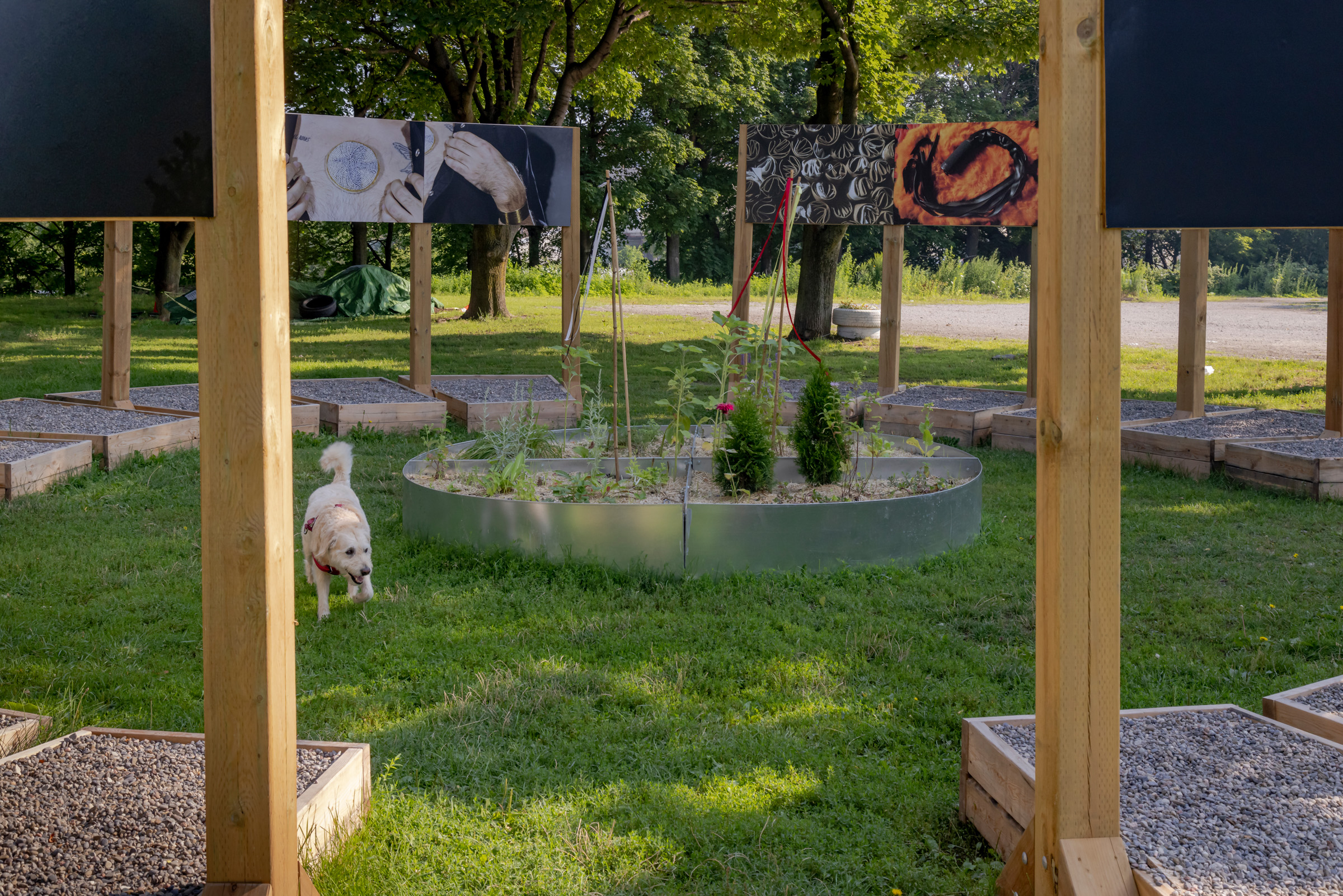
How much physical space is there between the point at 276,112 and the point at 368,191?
730 centimetres

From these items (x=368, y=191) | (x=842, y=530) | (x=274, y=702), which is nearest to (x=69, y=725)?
(x=274, y=702)

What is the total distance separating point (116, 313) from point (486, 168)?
332cm

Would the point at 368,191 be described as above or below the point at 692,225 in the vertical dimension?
below

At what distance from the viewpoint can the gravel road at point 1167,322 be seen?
1553 cm

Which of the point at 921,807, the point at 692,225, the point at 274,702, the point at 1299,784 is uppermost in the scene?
the point at 692,225

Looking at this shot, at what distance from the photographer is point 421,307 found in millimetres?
9805

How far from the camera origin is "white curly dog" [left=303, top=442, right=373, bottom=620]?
4676mm

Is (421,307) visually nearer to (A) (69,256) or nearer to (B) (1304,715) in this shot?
(B) (1304,715)

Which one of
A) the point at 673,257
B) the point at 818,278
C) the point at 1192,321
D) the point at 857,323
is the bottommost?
the point at 1192,321

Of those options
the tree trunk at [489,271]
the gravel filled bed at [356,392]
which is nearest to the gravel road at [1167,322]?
the tree trunk at [489,271]

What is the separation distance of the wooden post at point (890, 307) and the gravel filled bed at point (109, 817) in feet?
26.2

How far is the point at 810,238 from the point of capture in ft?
49.5

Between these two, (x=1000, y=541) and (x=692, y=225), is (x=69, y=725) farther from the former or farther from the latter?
(x=692, y=225)

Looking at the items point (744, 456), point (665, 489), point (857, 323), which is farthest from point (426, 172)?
point (857, 323)
